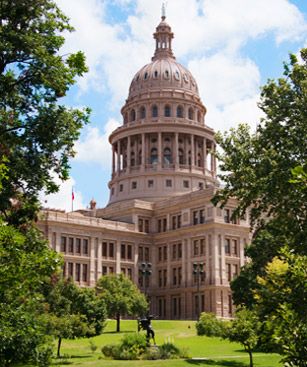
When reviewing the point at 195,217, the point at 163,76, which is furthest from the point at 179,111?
the point at 195,217

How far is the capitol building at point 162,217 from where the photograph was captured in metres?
84.2

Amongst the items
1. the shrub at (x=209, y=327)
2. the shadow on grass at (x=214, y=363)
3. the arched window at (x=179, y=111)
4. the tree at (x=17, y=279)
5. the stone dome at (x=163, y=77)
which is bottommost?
the shadow on grass at (x=214, y=363)

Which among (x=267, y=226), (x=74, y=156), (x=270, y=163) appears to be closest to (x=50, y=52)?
(x=74, y=156)

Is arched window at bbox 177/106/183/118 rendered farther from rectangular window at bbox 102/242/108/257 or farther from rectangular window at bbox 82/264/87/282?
rectangular window at bbox 82/264/87/282

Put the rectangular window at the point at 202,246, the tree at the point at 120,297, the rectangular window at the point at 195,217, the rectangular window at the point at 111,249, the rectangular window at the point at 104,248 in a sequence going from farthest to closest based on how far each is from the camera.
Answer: the rectangular window at the point at 111,249 → the rectangular window at the point at 104,248 → the rectangular window at the point at 195,217 → the rectangular window at the point at 202,246 → the tree at the point at 120,297

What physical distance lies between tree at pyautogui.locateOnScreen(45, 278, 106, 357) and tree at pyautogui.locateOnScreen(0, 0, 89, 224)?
32.5 ft

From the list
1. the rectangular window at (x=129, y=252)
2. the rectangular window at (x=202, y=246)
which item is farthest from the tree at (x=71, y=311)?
the rectangular window at (x=129, y=252)

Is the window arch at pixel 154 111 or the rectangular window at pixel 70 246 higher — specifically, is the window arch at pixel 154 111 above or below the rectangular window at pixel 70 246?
above

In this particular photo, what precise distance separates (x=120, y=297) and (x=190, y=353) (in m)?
25.6

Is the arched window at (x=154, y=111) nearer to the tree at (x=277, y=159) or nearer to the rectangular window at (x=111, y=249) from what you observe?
the rectangular window at (x=111, y=249)

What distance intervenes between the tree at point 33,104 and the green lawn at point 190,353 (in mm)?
11040

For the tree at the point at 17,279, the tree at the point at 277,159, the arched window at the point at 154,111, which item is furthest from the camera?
the arched window at the point at 154,111

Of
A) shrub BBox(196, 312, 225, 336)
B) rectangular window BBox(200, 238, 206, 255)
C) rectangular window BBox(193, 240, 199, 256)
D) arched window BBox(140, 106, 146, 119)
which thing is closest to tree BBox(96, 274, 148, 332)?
shrub BBox(196, 312, 225, 336)

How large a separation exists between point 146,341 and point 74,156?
55.3 ft
